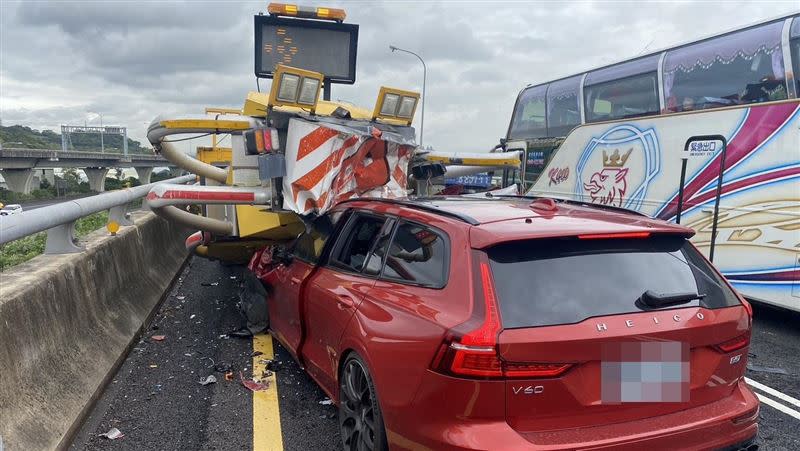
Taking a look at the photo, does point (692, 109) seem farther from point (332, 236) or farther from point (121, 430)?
point (121, 430)

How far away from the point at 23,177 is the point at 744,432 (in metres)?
67.7

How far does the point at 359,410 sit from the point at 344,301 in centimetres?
63

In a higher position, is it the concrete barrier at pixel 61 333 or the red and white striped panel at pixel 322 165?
the red and white striped panel at pixel 322 165

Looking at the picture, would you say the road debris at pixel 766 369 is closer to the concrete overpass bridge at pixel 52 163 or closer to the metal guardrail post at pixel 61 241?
the metal guardrail post at pixel 61 241

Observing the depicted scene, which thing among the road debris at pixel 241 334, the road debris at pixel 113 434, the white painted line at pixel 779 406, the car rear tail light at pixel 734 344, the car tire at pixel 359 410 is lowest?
the road debris at pixel 241 334

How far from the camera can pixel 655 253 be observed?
2.75 meters

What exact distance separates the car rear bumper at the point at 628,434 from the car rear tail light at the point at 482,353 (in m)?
0.21

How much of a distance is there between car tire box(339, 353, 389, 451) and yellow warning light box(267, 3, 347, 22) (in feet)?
20.4

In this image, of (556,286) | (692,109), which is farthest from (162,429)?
(692,109)

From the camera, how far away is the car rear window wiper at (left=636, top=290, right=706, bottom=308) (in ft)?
8.23

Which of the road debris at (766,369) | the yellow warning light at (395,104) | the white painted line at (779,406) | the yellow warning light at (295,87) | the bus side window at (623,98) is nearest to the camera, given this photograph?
the white painted line at (779,406)

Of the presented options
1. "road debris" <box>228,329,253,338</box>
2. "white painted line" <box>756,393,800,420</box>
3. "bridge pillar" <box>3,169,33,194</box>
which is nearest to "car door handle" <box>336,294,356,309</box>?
"road debris" <box>228,329,253,338</box>

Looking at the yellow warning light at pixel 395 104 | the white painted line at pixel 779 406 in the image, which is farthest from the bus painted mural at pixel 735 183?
the yellow warning light at pixel 395 104

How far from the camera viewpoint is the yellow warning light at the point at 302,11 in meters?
8.02
